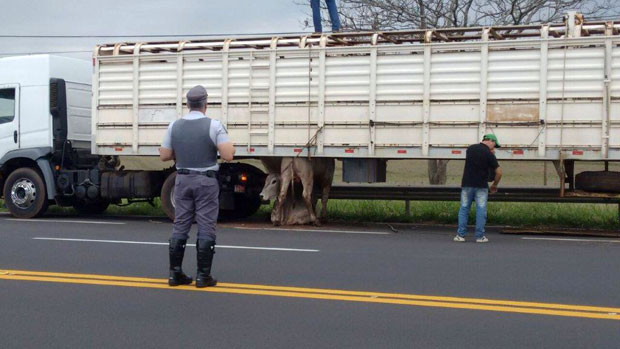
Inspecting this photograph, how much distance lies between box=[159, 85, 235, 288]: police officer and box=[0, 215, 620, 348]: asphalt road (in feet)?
1.33

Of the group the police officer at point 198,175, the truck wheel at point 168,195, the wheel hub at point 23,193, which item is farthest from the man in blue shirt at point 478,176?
the wheel hub at point 23,193

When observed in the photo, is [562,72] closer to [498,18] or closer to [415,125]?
[415,125]

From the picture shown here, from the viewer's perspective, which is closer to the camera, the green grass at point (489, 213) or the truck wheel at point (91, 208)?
the green grass at point (489, 213)

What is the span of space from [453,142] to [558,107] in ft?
5.57

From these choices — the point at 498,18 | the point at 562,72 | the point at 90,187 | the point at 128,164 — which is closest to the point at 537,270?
the point at 562,72

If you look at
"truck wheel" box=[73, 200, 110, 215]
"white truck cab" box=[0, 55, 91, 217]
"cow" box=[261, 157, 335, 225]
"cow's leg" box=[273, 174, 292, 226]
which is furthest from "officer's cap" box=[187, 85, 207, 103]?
"truck wheel" box=[73, 200, 110, 215]

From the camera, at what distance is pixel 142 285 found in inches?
332

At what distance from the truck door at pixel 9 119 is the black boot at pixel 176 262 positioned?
9524mm

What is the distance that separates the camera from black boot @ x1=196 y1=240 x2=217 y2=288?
803cm

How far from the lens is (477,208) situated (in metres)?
12.8

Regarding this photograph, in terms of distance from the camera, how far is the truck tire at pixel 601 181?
1358cm

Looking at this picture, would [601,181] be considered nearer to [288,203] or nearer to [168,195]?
[288,203]

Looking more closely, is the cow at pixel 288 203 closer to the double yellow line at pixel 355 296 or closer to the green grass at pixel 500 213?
the green grass at pixel 500 213

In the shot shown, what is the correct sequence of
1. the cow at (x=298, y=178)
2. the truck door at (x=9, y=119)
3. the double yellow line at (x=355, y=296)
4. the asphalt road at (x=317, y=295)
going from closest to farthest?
1. the asphalt road at (x=317, y=295)
2. the double yellow line at (x=355, y=296)
3. the cow at (x=298, y=178)
4. the truck door at (x=9, y=119)
